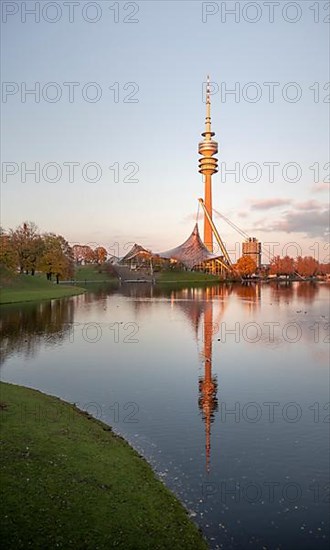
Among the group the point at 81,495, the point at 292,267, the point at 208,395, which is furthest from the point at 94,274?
the point at 81,495

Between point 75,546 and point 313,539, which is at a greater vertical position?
point 75,546

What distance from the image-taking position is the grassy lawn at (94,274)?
117988mm

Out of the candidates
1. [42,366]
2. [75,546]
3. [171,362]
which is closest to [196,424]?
[75,546]

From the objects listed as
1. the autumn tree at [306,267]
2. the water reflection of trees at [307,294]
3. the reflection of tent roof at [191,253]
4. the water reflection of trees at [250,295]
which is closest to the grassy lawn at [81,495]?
the water reflection of trees at [250,295]

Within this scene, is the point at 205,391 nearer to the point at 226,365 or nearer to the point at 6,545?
the point at 226,365

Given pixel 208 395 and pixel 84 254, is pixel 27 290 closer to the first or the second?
pixel 208 395

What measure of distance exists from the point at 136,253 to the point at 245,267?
3528cm

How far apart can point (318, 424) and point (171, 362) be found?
8721mm

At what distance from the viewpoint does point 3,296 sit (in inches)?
1977

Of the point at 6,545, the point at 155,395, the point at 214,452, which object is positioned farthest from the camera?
the point at 155,395

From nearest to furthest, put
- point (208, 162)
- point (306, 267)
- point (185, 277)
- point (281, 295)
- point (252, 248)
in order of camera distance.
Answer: point (281, 295) < point (185, 277) < point (208, 162) < point (306, 267) < point (252, 248)

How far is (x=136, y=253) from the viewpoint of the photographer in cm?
14712

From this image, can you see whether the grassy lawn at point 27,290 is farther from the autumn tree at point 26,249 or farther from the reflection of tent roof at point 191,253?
the reflection of tent roof at point 191,253

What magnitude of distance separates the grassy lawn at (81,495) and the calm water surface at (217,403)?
689 millimetres
